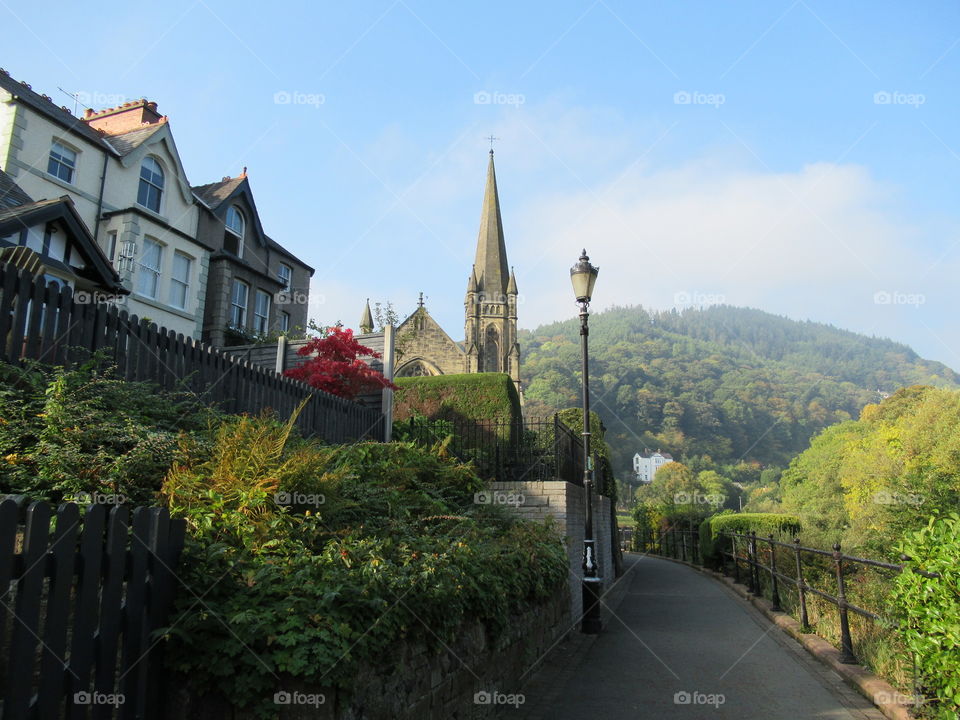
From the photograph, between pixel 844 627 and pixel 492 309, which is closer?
pixel 844 627

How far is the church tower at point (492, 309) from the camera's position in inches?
2355

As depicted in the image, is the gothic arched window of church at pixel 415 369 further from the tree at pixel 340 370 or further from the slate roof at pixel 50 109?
the tree at pixel 340 370

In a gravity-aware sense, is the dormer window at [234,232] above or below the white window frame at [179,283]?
above

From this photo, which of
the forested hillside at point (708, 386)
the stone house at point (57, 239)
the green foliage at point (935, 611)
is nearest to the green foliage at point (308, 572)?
the green foliage at point (935, 611)

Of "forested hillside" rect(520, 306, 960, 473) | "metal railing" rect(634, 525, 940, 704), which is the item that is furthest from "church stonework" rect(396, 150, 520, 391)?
"metal railing" rect(634, 525, 940, 704)

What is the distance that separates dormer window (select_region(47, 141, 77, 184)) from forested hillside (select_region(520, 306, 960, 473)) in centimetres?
5047

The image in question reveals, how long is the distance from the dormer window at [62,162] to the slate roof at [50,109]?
0.61 m

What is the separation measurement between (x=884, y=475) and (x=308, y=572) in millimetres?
33454

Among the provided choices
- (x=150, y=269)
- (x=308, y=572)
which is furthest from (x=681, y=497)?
(x=308, y=572)

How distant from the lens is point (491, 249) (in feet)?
212

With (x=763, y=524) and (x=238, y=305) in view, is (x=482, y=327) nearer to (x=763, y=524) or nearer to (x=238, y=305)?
(x=238, y=305)

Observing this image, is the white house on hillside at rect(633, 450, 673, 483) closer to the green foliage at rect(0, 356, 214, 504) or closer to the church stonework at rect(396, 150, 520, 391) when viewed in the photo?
the church stonework at rect(396, 150, 520, 391)

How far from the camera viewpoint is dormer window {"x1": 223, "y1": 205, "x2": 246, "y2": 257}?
27438mm

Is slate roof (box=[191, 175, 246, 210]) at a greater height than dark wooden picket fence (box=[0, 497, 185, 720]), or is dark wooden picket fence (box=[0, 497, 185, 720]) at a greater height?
slate roof (box=[191, 175, 246, 210])
